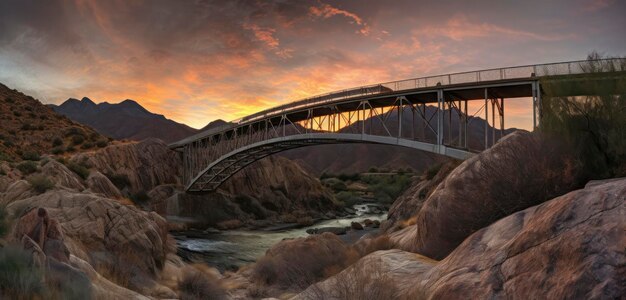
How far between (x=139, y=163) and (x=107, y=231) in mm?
37056

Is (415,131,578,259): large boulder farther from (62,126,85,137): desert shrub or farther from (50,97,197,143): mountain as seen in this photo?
(50,97,197,143): mountain

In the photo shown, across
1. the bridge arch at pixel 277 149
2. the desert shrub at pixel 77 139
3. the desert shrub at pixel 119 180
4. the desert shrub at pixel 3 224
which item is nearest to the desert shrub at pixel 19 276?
the desert shrub at pixel 3 224

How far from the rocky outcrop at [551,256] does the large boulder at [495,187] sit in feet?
6.56

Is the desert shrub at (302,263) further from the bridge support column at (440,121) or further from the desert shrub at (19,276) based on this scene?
the bridge support column at (440,121)

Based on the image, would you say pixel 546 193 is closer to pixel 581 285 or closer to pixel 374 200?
pixel 581 285

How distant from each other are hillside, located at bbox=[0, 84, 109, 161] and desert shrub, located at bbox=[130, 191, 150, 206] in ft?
34.2

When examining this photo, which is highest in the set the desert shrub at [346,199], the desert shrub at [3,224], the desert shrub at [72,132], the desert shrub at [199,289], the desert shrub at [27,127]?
the desert shrub at [27,127]

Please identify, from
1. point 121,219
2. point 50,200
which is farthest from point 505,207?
point 50,200

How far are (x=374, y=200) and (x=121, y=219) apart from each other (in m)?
61.3

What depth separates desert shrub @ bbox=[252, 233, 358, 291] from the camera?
14788 millimetres

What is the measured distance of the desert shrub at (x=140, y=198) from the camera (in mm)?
45125

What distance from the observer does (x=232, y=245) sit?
3288 centimetres

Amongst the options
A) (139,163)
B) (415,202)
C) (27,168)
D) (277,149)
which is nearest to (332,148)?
(139,163)

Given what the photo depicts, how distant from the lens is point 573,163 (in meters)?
8.92
